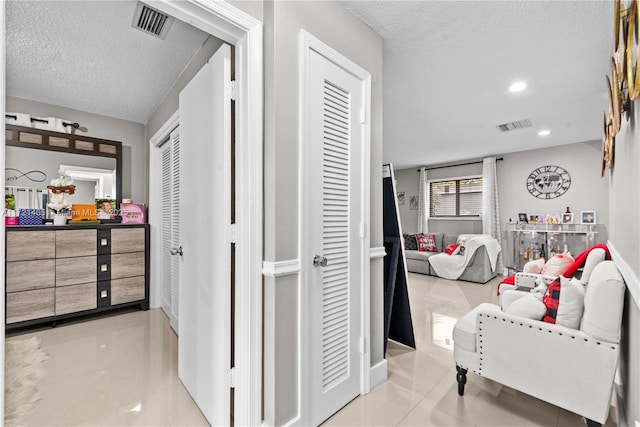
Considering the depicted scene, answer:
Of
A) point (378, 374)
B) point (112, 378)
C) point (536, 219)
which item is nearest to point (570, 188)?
point (536, 219)

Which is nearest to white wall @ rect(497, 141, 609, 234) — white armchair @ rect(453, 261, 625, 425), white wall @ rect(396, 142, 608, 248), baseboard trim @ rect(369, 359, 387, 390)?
white wall @ rect(396, 142, 608, 248)

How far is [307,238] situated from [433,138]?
392cm

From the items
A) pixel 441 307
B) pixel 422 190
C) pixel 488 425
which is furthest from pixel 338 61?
pixel 422 190

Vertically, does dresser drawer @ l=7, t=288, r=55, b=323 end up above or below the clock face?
below

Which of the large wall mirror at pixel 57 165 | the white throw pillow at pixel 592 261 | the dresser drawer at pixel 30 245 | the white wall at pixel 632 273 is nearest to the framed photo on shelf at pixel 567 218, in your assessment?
the white throw pillow at pixel 592 261

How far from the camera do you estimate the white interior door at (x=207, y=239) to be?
4.88ft

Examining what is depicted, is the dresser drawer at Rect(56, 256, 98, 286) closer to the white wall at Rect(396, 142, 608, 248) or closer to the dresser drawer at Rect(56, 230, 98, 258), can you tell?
the dresser drawer at Rect(56, 230, 98, 258)

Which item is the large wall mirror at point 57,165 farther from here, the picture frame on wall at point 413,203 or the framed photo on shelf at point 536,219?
the framed photo on shelf at point 536,219

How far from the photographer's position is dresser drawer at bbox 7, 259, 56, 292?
2721 mm

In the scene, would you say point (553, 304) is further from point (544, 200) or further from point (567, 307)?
point (544, 200)

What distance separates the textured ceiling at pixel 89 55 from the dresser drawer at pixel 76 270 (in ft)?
5.59

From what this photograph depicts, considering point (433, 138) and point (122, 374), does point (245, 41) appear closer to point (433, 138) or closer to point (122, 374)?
point (122, 374)

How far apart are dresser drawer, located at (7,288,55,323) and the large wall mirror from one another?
919mm

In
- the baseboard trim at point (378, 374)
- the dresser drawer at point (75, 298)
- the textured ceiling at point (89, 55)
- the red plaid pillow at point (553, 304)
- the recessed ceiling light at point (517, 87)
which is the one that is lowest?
the baseboard trim at point (378, 374)
